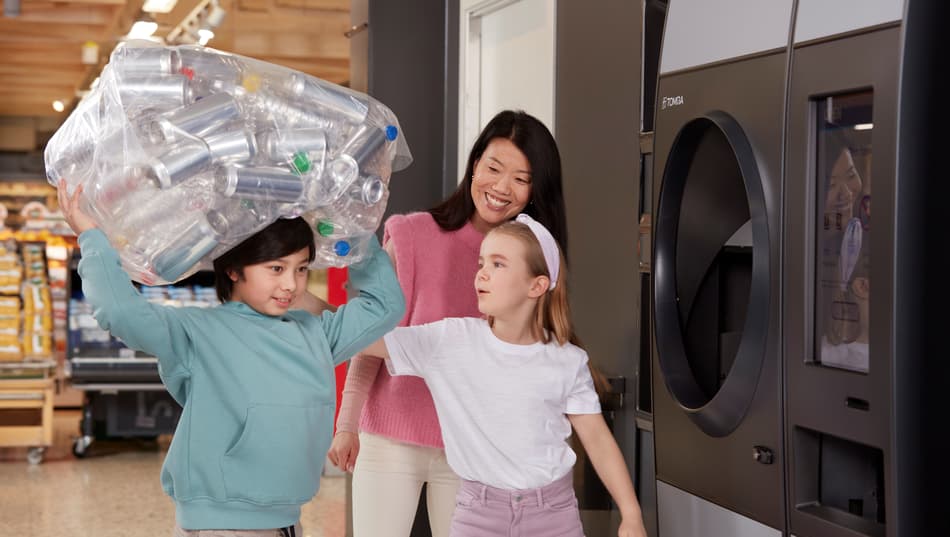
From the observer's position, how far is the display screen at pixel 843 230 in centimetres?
182

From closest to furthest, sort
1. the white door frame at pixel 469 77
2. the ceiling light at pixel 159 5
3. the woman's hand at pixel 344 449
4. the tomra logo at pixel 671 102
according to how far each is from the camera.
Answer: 1. the tomra logo at pixel 671 102
2. the woman's hand at pixel 344 449
3. the white door frame at pixel 469 77
4. the ceiling light at pixel 159 5

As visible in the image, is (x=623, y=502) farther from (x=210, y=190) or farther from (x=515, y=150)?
(x=210, y=190)

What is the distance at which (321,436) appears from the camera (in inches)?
81.0

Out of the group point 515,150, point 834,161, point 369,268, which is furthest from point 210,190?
point 834,161

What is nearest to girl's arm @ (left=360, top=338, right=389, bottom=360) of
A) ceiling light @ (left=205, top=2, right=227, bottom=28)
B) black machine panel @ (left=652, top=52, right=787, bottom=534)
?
black machine panel @ (left=652, top=52, right=787, bottom=534)

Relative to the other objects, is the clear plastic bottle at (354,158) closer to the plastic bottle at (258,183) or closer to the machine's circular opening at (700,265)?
the plastic bottle at (258,183)

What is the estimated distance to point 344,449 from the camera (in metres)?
2.51

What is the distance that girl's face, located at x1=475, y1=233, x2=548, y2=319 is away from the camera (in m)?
2.29

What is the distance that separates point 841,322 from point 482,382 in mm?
733

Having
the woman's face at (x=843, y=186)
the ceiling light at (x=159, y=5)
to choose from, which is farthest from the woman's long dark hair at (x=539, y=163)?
the ceiling light at (x=159, y=5)

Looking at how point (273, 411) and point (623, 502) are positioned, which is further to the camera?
point (623, 502)

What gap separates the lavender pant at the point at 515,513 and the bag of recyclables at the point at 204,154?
2.02 ft

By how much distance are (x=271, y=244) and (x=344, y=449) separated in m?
0.69

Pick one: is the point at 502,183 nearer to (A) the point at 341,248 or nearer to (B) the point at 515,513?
(A) the point at 341,248
